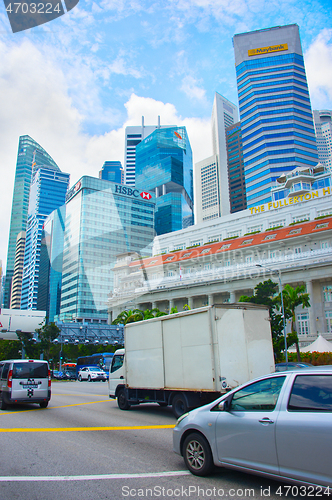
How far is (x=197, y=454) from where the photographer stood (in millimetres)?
→ 5840

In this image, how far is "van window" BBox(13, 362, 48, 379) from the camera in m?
14.2

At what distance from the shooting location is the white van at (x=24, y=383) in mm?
14039

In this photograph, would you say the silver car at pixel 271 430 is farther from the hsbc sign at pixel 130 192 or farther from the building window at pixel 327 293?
the hsbc sign at pixel 130 192

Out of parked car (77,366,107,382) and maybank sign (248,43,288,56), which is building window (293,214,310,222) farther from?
maybank sign (248,43,288,56)

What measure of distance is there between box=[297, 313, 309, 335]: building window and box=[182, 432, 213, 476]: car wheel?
4803 centimetres

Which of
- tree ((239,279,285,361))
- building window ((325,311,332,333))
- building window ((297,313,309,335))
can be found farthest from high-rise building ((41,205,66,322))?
tree ((239,279,285,361))

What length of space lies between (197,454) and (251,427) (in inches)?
51.6

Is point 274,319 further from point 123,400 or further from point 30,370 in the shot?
point 30,370

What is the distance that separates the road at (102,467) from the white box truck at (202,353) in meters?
1.45

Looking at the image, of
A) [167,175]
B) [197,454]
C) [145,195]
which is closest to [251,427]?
[197,454]

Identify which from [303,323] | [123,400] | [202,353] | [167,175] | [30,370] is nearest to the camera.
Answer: [202,353]

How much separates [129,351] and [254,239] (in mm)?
47426

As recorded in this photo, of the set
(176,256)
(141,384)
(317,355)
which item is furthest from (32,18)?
(176,256)

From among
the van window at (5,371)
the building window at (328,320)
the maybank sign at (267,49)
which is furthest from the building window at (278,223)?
the maybank sign at (267,49)
